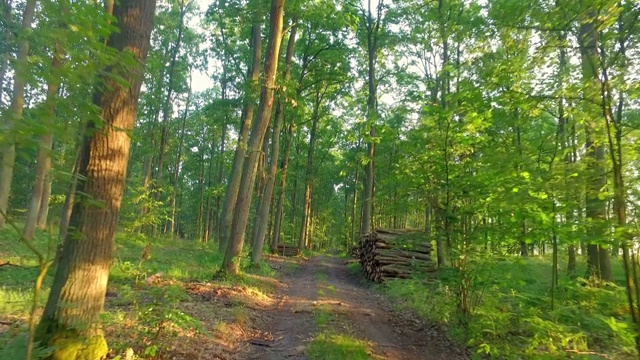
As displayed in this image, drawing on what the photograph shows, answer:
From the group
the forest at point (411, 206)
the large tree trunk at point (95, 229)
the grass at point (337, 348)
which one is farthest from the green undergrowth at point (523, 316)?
the large tree trunk at point (95, 229)

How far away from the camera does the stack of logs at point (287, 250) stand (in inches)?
1028

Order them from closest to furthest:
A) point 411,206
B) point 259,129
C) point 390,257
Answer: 1. point 411,206
2. point 259,129
3. point 390,257

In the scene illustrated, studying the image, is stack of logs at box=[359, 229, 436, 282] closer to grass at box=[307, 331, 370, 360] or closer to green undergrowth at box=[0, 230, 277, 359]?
green undergrowth at box=[0, 230, 277, 359]

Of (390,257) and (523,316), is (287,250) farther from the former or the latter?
(523,316)

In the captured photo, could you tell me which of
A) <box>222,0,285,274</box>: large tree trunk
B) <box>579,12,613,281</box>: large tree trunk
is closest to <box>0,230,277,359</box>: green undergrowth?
<box>222,0,285,274</box>: large tree trunk

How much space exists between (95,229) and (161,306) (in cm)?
145

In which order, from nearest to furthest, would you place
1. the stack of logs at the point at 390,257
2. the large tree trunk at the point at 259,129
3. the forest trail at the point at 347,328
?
the forest trail at the point at 347,328
the large tree trunk at the point at 259,129
the stack of logs at the point at 390,257

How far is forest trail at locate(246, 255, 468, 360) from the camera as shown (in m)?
6.23

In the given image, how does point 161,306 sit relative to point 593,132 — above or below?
below

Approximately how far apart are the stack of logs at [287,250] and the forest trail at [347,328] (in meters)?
14.6

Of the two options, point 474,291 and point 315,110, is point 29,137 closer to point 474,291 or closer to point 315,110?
point 474,291

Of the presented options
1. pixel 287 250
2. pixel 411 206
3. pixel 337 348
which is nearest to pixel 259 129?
pixel 411 206

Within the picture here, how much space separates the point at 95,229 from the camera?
14.2ft

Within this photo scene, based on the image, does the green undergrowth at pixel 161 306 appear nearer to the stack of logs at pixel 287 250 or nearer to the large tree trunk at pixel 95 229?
the large tree trunk at pixel 95 229
